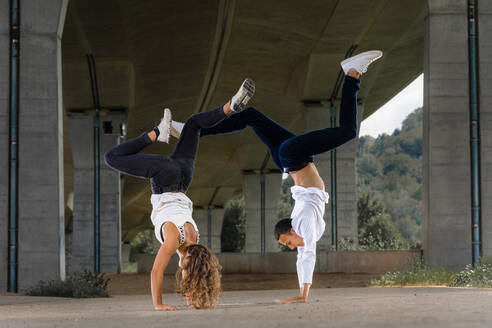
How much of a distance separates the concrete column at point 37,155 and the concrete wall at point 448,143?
32.5 ft

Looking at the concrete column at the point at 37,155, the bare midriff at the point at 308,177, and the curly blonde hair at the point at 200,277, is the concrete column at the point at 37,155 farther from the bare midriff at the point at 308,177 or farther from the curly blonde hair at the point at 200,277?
the curly blonde hair at the point at 200,277

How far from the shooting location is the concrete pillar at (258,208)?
56188 mm

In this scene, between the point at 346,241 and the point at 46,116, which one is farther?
the point at 346,241

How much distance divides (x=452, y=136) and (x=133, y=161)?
12.6 meters

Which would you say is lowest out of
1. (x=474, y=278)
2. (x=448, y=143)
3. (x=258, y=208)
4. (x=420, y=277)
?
(x=420, y=277)

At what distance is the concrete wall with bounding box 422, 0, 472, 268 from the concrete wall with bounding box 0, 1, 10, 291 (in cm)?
1107

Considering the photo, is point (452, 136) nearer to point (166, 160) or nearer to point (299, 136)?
point (299, 136)

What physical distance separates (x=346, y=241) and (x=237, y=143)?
2196 centimetres

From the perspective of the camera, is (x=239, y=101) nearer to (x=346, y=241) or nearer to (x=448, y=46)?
(x=448, y=46)

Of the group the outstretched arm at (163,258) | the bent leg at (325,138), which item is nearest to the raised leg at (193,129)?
the bent leg at (325,138)

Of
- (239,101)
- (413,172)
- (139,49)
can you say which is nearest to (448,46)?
(239,101)

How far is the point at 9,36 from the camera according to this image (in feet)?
56.4

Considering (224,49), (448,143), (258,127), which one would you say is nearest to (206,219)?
(224,49)

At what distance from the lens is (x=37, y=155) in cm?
1702
